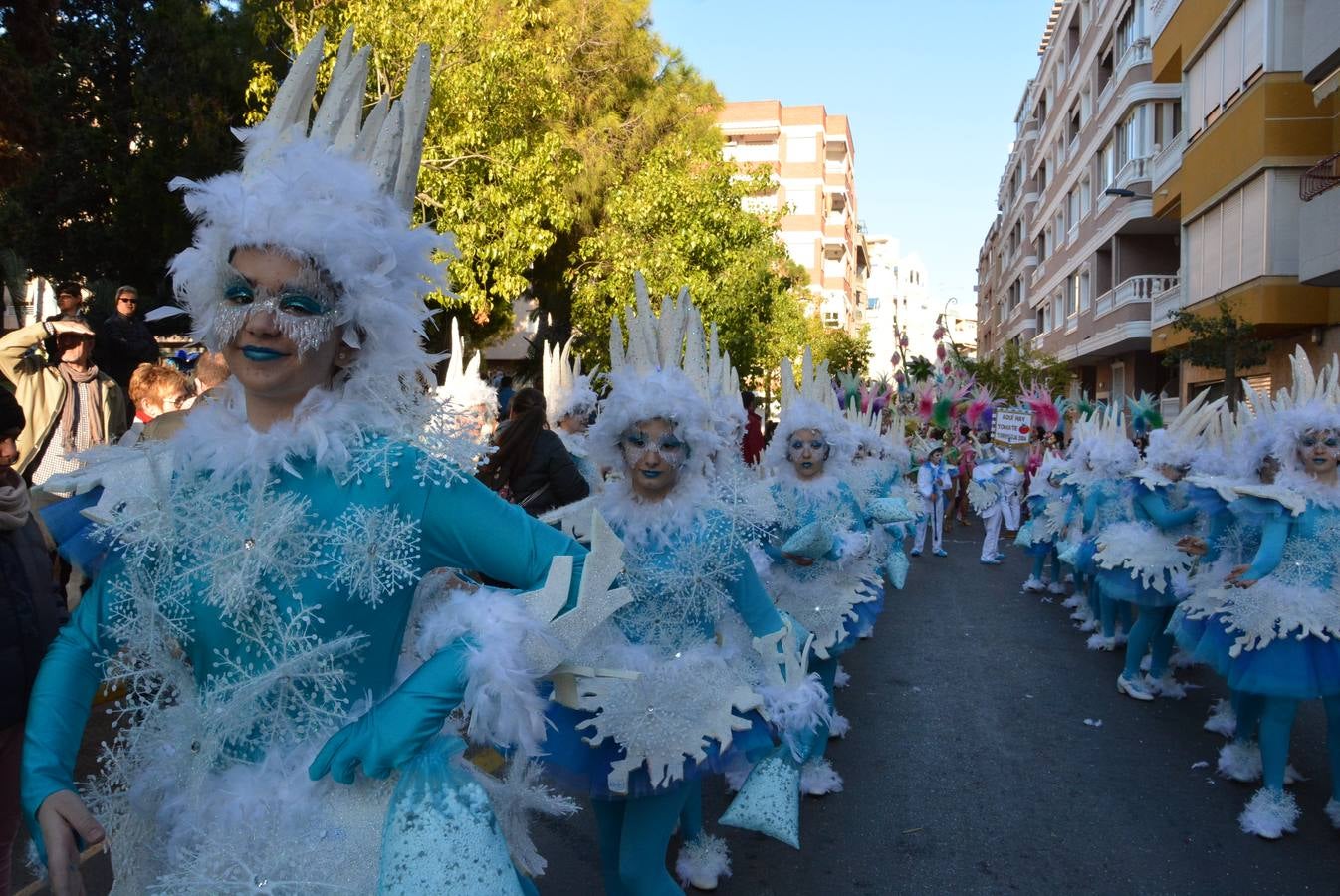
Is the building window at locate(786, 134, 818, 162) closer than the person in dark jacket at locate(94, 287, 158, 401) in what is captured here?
No

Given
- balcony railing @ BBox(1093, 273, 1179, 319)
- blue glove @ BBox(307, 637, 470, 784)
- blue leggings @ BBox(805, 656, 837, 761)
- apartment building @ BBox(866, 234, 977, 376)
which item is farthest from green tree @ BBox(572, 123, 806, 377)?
apartment building @ BBox(866, 234, 977, 376)

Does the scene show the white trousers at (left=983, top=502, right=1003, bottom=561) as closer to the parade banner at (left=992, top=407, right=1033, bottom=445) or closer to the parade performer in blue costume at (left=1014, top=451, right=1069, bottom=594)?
the parade banner at (left=992, top=407, right=1033, bottom=445)

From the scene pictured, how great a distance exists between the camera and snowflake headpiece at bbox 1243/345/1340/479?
557 centimetres

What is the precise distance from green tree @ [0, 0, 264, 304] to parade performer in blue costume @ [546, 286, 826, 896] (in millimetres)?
13058

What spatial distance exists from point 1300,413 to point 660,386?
144 inches

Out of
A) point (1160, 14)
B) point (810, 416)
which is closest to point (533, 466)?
point (810, 416)

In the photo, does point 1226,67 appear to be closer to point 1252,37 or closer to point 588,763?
point 1252,37

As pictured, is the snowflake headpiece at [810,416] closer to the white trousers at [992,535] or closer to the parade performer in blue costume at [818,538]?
the parade performer in blue costume at [818,538]

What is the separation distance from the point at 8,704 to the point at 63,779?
132 cm

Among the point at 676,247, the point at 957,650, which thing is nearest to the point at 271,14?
the point at 676,247

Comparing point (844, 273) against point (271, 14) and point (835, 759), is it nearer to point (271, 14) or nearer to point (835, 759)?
point (271, 14)

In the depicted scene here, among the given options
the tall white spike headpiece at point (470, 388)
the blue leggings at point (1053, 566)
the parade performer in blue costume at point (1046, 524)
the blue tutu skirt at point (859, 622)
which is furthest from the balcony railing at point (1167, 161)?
the tall white spike headpiece at point (470, 388)

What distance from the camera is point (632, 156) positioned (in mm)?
21672

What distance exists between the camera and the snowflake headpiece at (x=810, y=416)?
6777 mm
